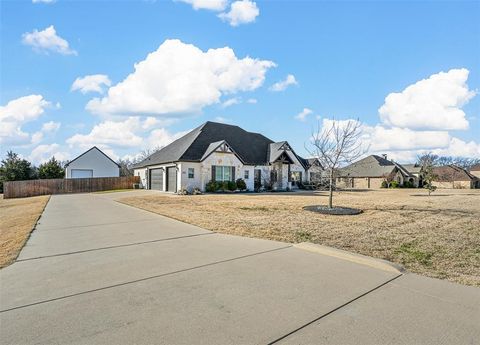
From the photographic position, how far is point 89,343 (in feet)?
9.71

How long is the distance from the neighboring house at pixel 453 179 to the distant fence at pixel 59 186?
164 ft

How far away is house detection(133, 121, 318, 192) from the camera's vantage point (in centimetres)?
2586

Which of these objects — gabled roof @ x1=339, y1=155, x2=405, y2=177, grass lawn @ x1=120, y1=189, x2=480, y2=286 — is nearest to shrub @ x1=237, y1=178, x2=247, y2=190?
grass lawn @ x1=120, y1=189, x2=480, y2=286

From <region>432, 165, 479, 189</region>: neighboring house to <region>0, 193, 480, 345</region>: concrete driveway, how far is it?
54510 mm

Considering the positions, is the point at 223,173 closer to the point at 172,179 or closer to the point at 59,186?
the point at 172,179

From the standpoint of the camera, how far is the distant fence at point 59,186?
92.8 ft

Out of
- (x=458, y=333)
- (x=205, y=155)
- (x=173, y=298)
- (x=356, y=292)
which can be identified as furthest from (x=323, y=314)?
(x=205, y=155)

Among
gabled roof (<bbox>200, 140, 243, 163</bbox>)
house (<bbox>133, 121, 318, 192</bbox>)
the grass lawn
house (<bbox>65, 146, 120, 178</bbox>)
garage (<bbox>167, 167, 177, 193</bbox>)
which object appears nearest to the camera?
the grass lawn

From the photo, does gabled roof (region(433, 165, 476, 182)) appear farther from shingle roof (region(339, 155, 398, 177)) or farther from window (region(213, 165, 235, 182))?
window (region(213, 165, 235, 182))

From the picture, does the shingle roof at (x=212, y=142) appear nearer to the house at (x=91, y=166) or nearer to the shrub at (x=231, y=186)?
the shrub at (x=231, y=186)

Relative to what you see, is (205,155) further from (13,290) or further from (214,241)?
(13,290)

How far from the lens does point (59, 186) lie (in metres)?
29.7

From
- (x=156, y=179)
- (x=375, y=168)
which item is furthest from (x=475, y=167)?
(x=156, y=179)

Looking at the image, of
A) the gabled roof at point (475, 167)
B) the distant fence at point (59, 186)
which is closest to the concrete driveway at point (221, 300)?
the distant fence at point (59, 186)
